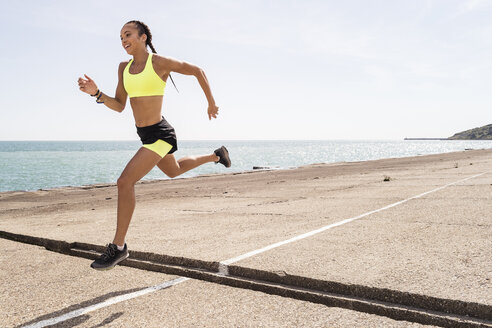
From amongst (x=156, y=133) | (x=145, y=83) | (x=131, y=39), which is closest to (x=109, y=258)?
Answer: (x=156, y=133)

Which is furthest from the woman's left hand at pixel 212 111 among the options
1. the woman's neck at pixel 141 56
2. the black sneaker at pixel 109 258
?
the black sneaker at pixel 109 258

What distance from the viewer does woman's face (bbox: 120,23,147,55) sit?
407 cm

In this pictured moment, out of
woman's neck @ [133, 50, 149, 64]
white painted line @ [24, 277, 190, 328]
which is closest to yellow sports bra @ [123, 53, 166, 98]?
woman's neck @ [133, 50, 149, 64]

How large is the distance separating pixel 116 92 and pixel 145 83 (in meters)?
0.58

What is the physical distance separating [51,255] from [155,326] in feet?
8.52

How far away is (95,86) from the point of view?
4.11 meters

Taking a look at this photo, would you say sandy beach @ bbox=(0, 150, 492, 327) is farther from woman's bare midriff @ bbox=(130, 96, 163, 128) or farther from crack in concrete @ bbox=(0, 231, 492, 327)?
woman's bare midriff @ bbox=(130, 96, 163, 128)

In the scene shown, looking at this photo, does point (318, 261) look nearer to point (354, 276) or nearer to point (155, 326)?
point (354, 276)

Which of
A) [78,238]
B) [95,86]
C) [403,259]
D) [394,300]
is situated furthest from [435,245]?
[78,238]

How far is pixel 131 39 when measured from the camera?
407 centimetres

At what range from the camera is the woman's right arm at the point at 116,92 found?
160 inches

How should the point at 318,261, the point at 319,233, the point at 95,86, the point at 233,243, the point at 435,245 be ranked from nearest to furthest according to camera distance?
the point at 318,261 < the point at 95,86 < the point at 435,245 < the point at 233,243 < the point at 319,233

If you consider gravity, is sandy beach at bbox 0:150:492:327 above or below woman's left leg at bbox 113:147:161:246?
below

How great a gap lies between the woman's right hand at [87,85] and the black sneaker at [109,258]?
4.84ft
